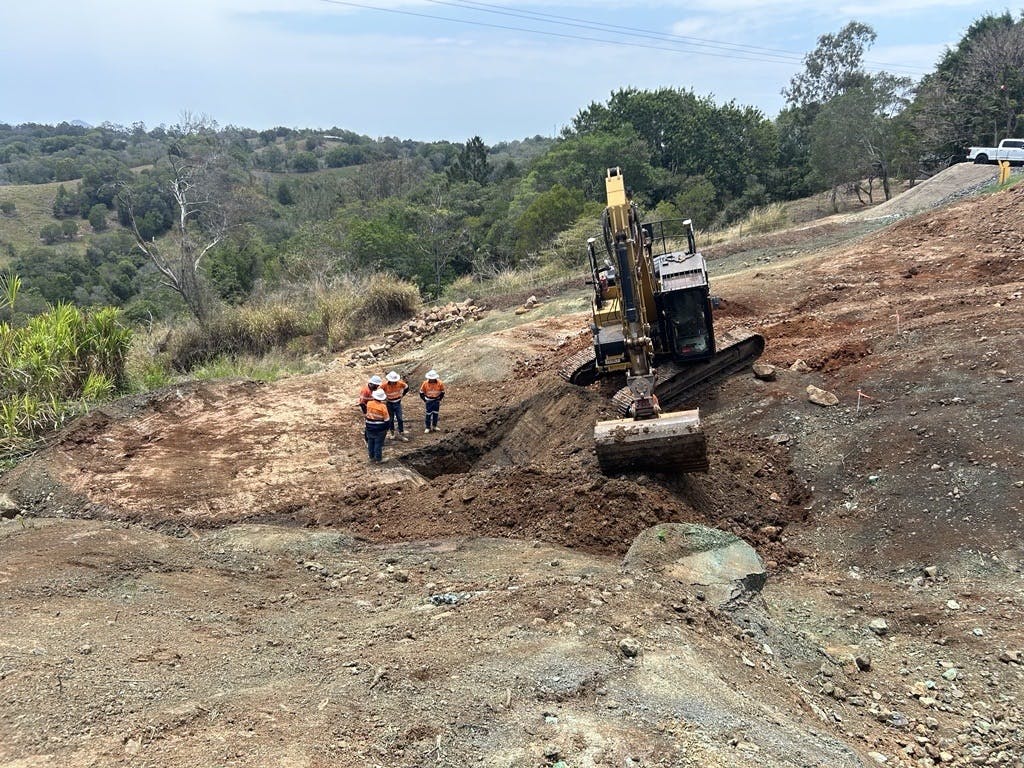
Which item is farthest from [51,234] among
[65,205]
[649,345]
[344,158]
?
[649,345]

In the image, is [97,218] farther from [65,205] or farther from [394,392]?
[394,392]

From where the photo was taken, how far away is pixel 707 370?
34.3ft

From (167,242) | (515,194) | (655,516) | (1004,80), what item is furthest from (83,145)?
(655,516)

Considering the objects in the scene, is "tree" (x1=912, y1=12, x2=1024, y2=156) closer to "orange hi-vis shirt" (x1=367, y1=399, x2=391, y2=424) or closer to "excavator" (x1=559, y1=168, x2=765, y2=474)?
"excavator" (x1=559, y1=168, x2=765, y2=474)

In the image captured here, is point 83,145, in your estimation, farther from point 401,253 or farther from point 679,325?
point 679,325

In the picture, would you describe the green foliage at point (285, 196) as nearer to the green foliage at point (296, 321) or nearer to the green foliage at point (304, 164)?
the green foliage at point (304, 164)

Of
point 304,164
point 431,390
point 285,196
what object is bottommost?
point 431,390

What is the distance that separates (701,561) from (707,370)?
4644 millimetres

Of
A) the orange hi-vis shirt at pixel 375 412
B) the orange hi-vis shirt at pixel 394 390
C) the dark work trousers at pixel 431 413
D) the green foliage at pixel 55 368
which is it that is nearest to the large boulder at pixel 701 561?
the orange hi-vis shirt at pixel 375 412

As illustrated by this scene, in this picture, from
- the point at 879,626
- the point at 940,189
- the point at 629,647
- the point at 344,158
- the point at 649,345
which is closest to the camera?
the point at 629,647

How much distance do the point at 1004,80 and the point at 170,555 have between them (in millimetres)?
37754

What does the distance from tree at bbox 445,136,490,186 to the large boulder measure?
4843 cm

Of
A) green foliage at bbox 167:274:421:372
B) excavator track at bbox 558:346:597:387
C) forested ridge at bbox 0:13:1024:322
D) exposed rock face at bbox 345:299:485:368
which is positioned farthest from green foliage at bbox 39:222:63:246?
excavator track at bbox 558:346:597:387

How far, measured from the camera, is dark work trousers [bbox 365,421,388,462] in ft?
34.7
